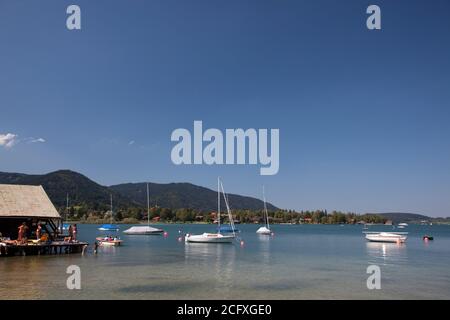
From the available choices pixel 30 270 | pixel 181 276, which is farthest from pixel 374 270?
pixel 30 270

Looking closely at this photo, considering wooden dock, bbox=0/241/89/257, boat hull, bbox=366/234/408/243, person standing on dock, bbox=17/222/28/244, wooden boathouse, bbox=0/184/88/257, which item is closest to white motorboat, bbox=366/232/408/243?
boat hull, bbox=366/234/408/243

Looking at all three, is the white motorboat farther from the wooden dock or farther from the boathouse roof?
the boathouse roof

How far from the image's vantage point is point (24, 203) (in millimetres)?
43375

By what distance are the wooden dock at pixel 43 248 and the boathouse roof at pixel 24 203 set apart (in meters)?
3.05

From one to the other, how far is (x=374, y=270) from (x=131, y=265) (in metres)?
22.3

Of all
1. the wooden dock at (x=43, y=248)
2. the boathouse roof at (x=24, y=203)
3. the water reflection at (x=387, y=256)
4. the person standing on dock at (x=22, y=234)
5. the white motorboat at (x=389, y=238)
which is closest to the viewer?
the wooden dock at (x=43, y=248)

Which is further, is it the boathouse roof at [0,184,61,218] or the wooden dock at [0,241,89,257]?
the boathouse roof at [0,184,61,218]

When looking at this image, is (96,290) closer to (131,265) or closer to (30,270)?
(30,270)

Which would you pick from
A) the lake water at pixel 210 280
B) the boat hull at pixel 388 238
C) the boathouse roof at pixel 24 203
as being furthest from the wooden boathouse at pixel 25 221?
the boat hull at pixel 388 238

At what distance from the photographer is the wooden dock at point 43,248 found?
40656mm

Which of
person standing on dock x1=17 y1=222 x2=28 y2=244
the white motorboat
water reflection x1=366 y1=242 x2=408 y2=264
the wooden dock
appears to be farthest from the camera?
the white motorboat

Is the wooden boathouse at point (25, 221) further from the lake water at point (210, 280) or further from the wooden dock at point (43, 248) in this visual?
the lake water at point (210, 280)

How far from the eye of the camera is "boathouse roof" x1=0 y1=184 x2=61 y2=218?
1640 inches

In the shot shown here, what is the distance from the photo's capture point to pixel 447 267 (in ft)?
138
